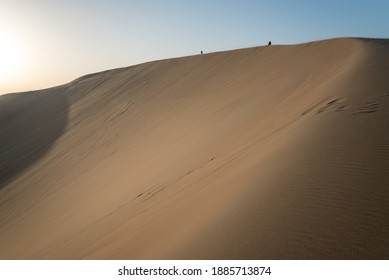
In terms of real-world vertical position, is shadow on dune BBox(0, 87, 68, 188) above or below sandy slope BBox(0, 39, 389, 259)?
above

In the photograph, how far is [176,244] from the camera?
326 centimetres

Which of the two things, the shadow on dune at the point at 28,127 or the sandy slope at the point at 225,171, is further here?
the shadow on dune at the point at 28,127

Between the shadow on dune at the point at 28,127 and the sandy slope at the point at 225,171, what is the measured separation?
0.15 metres

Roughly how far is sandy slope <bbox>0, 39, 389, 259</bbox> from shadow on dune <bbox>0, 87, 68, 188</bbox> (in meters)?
0.15

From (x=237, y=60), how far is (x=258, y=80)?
185 inches

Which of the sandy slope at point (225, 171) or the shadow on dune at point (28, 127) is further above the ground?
the shadow on dune at point (28, 127)

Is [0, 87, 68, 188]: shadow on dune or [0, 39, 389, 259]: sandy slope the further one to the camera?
[0, 87, 68, 188]: shadow on dune

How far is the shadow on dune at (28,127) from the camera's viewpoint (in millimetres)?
13375

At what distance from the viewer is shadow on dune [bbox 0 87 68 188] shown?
13.4 m
